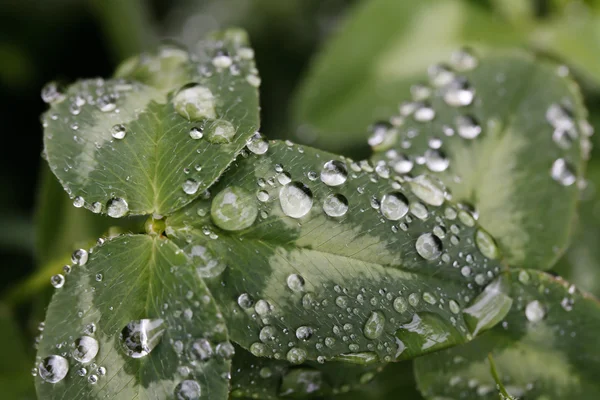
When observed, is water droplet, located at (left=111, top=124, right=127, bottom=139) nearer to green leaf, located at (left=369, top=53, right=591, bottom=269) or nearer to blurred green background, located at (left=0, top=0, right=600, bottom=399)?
blurred green background, located at (left=0, top=0, right=600, bottom=399)

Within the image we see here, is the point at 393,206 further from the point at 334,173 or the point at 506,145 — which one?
the point at 506,145

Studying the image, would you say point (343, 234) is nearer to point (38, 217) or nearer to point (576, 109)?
point (576, 109)

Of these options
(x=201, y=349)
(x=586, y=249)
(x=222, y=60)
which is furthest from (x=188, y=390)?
(x=586, y=249)

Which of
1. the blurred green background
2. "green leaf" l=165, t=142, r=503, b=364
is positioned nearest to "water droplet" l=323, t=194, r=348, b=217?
"green leaf" l=165, t=142, r=503, b=364

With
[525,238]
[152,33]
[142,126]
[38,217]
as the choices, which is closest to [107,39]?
[152,33]

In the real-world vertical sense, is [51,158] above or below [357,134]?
above

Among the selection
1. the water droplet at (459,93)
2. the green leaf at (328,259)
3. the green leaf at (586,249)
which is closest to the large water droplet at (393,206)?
the green leaf at (328,259)

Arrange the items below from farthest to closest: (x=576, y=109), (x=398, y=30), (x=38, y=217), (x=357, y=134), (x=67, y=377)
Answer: (x=398, y=30) → (x=357, y=134) → (x=38, y=217) → (x=576, y=109) → (x=67, y=377)

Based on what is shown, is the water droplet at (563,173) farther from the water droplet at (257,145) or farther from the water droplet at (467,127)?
the water droplet at (257,145)
